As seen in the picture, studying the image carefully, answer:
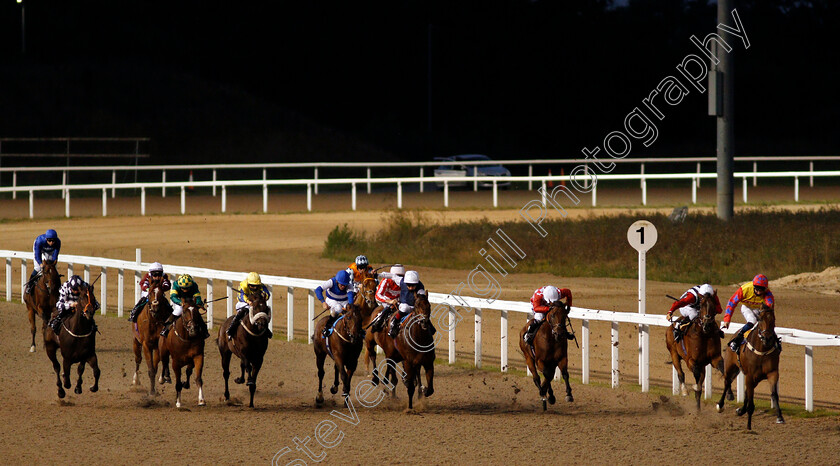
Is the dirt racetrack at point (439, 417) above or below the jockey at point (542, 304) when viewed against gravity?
below

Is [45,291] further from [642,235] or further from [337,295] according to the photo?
[642,235]

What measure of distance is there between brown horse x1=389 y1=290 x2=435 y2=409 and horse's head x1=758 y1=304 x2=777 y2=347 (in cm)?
296

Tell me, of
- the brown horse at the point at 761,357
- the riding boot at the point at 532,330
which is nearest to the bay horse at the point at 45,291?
the riding boot at the point at 532,330

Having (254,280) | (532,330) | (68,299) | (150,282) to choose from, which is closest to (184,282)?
(150,282)

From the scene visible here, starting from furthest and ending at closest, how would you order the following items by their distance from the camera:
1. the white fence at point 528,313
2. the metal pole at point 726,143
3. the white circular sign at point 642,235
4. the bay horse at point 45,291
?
the metal pole at point 726,143
the bay horse at point 45,291
the white circular sign at point 642,235
the white fence at point 528,313

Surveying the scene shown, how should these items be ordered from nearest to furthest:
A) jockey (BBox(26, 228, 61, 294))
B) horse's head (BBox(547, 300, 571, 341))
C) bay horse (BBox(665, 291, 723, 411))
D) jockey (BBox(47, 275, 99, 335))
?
bay horse (BBox(665, 291, 723, 411)) < horse's head (BBox(547, 300, 571, 341)) < jockey (BBox(47, 275, 99, 335)) < jockey (BBox(26, 228, 61, 294))

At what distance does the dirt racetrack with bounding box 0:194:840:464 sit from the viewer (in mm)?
9023

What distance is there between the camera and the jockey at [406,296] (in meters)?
10.6

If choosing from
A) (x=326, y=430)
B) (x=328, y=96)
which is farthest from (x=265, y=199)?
(x=328, y=96)

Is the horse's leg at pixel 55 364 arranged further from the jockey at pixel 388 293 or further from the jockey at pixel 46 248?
the jockey at pixel 388 293

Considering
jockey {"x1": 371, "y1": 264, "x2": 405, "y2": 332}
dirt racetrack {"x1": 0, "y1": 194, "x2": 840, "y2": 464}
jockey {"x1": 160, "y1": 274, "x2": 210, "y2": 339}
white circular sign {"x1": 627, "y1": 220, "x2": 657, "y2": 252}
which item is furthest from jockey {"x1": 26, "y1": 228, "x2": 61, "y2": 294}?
white circular sign {"x1": 627, "y1": 220, "x2": 657, "y2": 252}

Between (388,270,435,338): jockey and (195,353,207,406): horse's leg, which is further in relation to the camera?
(195,353,207,406): horse's leg

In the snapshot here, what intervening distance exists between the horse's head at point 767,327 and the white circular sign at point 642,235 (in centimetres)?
272

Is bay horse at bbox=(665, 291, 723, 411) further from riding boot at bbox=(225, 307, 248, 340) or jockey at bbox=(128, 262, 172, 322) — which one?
jockey at bbox=(128, 262, 172, 322)
